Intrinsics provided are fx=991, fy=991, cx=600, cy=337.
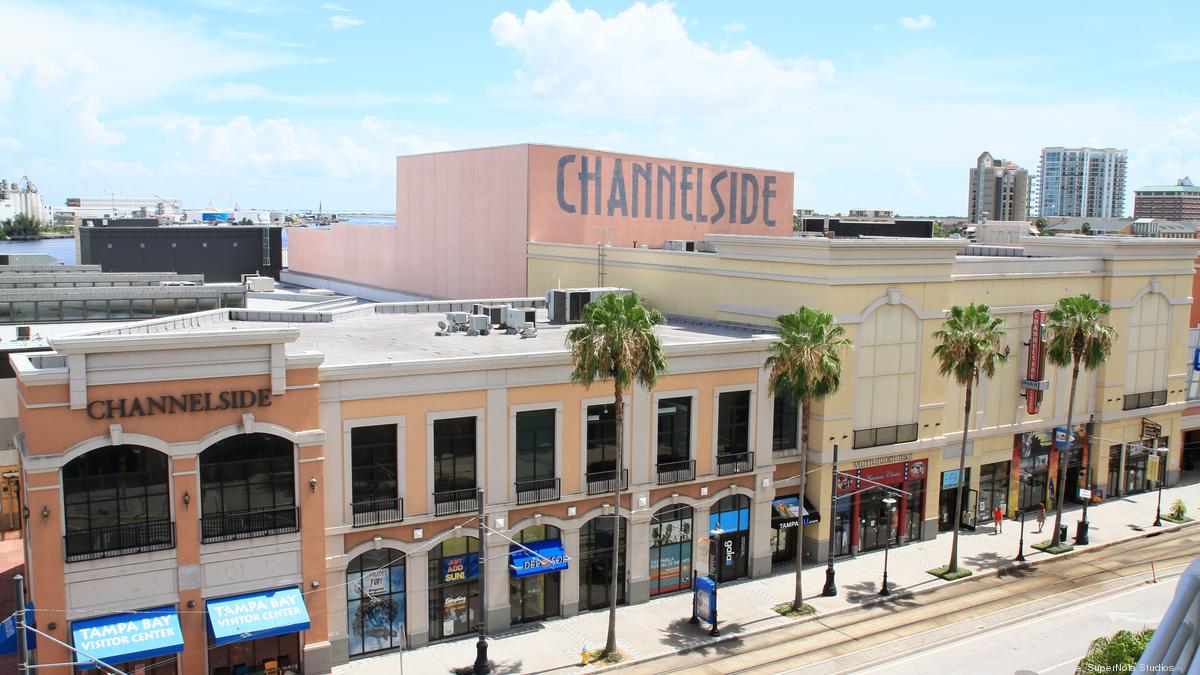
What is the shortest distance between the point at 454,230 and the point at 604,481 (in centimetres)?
3149

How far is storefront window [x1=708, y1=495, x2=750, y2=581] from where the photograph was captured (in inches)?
1718

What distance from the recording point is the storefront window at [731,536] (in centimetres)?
4362

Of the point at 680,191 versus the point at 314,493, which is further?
the point at 680,191

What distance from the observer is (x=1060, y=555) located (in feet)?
161

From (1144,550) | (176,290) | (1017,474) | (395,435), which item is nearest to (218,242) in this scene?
(176,290)

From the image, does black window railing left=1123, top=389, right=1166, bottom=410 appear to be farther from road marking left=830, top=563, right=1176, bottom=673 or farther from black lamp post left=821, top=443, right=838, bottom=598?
black lamp post left=821, top=443, right=838, bottom=598

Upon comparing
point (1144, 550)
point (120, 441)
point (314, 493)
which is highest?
point (120, 441)

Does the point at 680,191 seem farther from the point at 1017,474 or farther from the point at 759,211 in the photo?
the point at 1017,474

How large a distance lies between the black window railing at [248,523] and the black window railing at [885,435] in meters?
26.5

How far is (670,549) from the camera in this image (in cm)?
4250

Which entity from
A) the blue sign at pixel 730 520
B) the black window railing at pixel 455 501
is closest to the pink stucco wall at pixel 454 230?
the blue sign at pixel 730 520

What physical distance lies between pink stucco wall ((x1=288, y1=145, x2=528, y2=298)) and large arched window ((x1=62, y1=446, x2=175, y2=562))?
32.9 metres

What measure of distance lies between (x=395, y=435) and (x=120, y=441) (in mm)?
9158

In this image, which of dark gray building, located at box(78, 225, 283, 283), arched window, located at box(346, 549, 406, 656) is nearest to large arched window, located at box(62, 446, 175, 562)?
arched window, located at box(346, 549, 406, 656)
